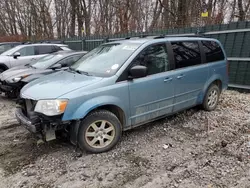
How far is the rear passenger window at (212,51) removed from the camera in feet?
15.7

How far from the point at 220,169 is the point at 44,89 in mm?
2774

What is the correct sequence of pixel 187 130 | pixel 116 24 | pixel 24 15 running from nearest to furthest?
pixel 187 130
pixel 116 24
pixel 24 15

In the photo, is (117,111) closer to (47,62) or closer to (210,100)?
(210,100)

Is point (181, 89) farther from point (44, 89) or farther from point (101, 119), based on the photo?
point (44, 89)

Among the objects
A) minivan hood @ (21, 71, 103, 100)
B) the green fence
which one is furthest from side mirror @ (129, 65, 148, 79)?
the green fence

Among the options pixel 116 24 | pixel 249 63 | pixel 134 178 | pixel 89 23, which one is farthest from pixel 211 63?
pixel 89 23

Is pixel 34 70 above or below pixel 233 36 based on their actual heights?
below

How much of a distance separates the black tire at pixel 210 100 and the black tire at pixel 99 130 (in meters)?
2.43

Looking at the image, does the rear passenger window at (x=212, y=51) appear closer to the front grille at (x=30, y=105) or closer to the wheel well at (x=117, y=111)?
the wheel well at (x=117, y=111)

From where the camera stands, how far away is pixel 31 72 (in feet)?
20.0

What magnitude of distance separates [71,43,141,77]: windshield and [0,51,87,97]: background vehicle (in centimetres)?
207

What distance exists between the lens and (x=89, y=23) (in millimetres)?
21531

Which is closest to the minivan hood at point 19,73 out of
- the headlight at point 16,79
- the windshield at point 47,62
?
the headlight at point 16,79

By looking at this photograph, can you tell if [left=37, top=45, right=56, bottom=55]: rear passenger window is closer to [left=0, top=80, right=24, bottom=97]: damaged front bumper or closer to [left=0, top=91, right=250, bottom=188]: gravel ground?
[left=0, top=80, right=24, bottom=97]: damaged front bumper
